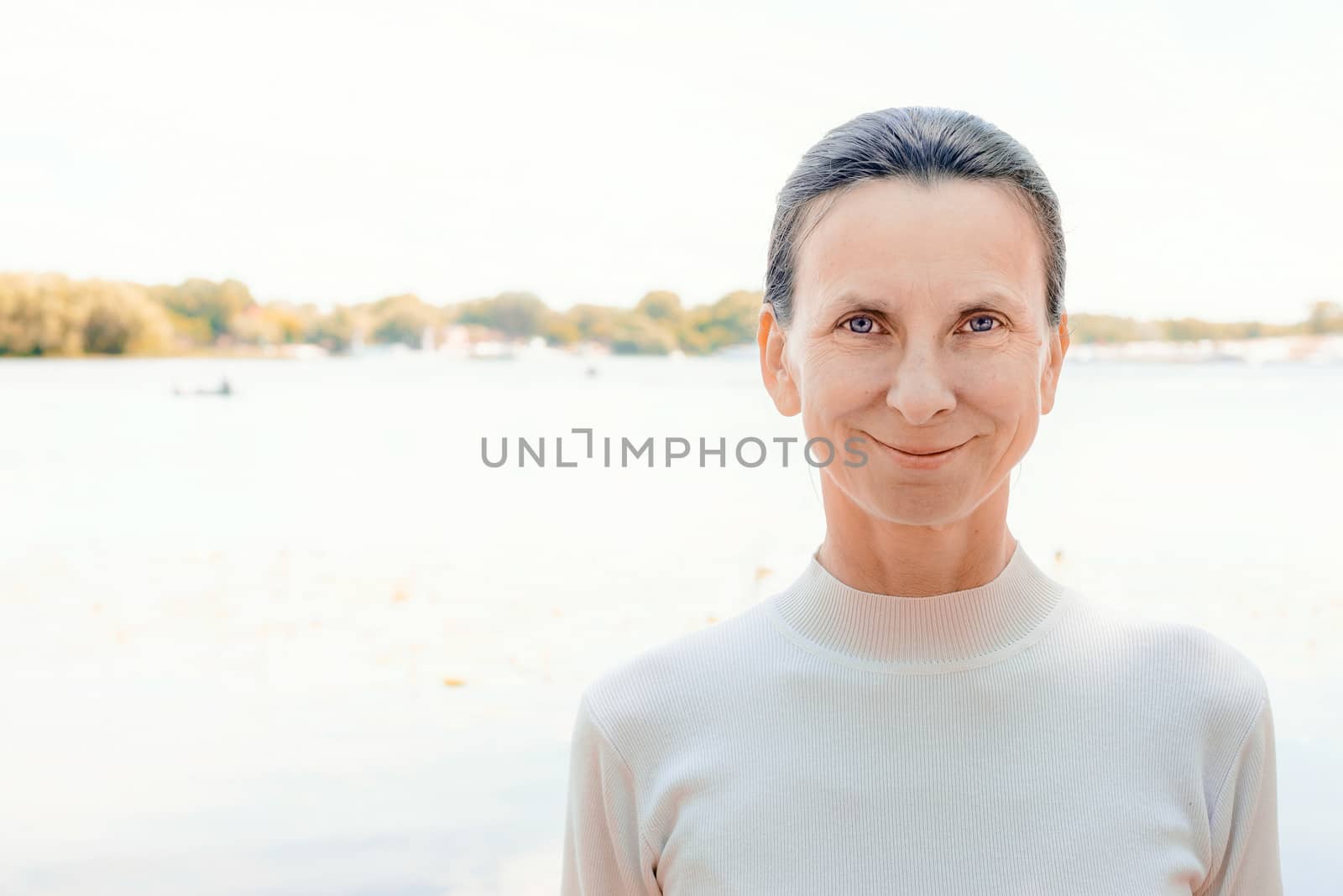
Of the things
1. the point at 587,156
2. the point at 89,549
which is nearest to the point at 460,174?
the point at 587,156

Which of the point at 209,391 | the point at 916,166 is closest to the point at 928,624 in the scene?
the point at 916,166

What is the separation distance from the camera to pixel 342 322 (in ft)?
11.4

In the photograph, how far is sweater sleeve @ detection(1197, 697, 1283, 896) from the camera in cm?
91

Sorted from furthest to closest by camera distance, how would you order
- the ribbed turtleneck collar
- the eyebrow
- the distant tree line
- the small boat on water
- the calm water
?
the small boat on water < the distant tree line < the calm water < the ribbed turtleneck collar < the eyebrow

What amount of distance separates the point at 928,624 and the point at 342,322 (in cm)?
284

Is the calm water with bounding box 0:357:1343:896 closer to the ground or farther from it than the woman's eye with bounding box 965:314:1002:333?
closer to the ground

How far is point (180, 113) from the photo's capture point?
10.8 feet

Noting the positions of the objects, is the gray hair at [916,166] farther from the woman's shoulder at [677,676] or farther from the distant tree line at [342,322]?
the distant tree line at [342,322]

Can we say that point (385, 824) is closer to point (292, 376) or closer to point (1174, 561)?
point (292, 376)

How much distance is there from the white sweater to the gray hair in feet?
0.94

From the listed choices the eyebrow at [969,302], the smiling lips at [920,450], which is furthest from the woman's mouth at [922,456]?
the eyebrow at [969,302]

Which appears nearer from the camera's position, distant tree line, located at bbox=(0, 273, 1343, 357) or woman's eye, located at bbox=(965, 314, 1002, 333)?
woman's eye, located at bbox=(965, 314, 1002, 333)

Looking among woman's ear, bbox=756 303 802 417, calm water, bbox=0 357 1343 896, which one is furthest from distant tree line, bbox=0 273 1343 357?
woman's ear, bbox=756 303 802 417

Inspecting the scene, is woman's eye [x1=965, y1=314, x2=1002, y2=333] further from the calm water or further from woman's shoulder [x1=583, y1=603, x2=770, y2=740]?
the calm water
